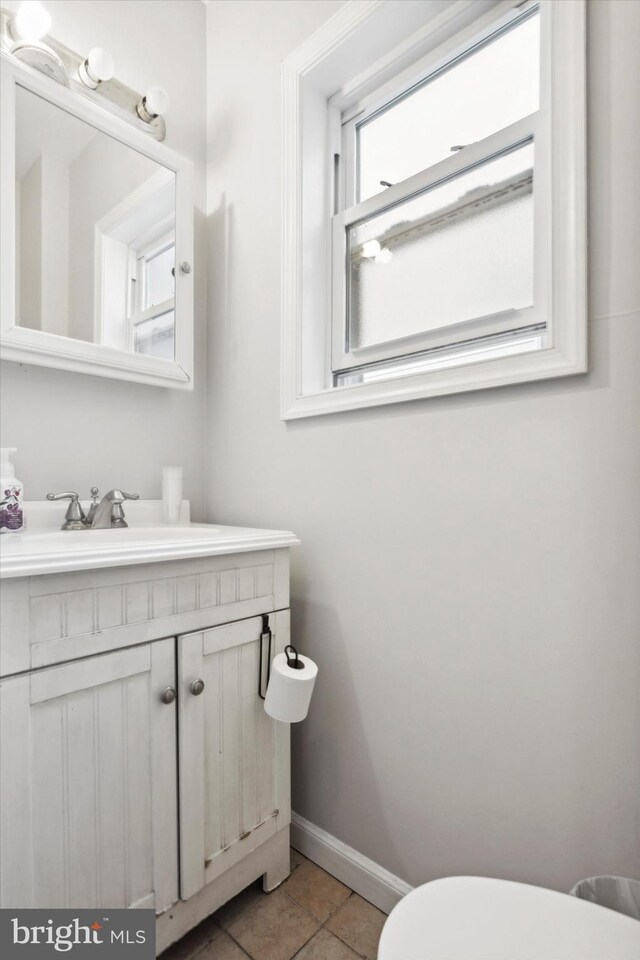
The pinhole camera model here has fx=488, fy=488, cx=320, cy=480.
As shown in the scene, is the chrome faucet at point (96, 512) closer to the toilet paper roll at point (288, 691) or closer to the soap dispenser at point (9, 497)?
the soap dispenser at point (9, 497)

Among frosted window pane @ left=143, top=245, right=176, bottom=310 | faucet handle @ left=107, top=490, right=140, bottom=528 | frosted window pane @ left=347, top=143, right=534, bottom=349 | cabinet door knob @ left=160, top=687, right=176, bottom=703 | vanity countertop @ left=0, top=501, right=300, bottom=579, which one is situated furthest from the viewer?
frosted window pane @ left=143, top=245, right=176, bottom=310

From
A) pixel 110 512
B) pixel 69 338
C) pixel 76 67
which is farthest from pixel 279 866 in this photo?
pixel 76 67

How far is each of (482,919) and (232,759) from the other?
559 mm

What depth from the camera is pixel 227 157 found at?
1.53 m

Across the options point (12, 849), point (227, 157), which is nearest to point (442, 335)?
point (227, 157)

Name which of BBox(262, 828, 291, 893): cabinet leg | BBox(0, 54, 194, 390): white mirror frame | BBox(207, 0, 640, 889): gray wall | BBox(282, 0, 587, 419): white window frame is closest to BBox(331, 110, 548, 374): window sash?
BBox(282, 0, 587, 419): white window frame

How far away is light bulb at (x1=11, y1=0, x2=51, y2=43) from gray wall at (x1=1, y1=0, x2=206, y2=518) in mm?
95

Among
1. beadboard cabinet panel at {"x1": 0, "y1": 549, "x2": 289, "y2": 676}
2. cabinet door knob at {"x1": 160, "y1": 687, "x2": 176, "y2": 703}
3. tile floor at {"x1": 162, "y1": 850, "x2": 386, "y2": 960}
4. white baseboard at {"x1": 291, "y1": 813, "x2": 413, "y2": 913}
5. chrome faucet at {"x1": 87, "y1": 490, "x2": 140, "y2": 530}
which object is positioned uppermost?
chrome faucet at {"x1": 87, "y1": 490, "x2": 140, "y2": 530}

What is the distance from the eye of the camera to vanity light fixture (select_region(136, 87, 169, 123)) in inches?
52.8

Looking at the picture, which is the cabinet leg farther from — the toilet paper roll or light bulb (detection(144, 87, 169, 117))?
light bulb (detection(144, 87, 169, 117))

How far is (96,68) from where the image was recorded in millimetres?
1227

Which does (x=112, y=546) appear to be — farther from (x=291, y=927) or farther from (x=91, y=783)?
(x=291, y=927)

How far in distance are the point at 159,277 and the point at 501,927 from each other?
157cm

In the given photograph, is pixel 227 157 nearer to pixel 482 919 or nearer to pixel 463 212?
pixel 463 212
